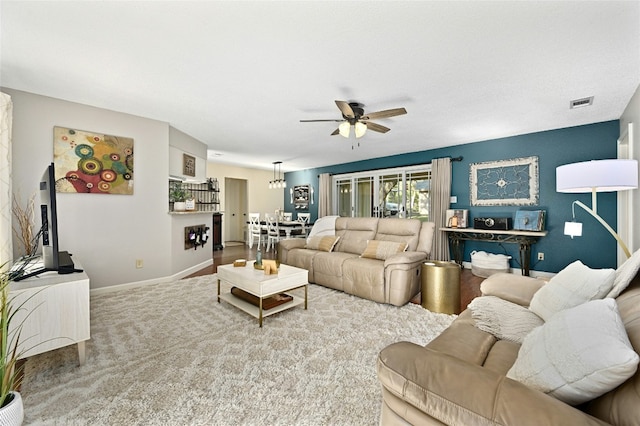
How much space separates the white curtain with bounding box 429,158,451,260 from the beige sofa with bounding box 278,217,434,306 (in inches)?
80.5

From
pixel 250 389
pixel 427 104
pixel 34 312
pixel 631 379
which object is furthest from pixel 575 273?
pixel 34 312

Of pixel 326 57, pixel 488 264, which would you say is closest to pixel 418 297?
pixel 488 264

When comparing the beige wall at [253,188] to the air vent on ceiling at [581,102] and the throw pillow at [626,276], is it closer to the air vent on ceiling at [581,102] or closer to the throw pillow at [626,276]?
the air vent on ceiling at [581,102]

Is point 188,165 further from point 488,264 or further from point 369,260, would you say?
point 488,264

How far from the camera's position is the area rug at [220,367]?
4.64 feet

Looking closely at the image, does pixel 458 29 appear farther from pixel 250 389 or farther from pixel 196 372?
pixel 196 372

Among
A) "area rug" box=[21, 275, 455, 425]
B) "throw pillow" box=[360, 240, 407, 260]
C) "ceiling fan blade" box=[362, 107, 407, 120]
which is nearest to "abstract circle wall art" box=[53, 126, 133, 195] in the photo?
"area rug" box=[21, 275, 455, 425]

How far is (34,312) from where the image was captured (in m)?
1.64

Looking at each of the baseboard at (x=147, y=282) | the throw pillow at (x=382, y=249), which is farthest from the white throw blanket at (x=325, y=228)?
the baseboard at (x=147, y=282)

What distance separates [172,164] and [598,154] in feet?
20.4

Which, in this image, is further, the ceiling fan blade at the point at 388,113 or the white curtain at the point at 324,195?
the white curtain at the point at 324,195

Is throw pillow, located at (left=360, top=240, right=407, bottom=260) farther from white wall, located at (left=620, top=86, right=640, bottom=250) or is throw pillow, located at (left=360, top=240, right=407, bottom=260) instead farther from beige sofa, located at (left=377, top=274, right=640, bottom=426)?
white wall, located at (left=620, top=86, right=640, bottom=250)

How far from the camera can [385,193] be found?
6.35 m

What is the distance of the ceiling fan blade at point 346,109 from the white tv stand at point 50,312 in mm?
2486
